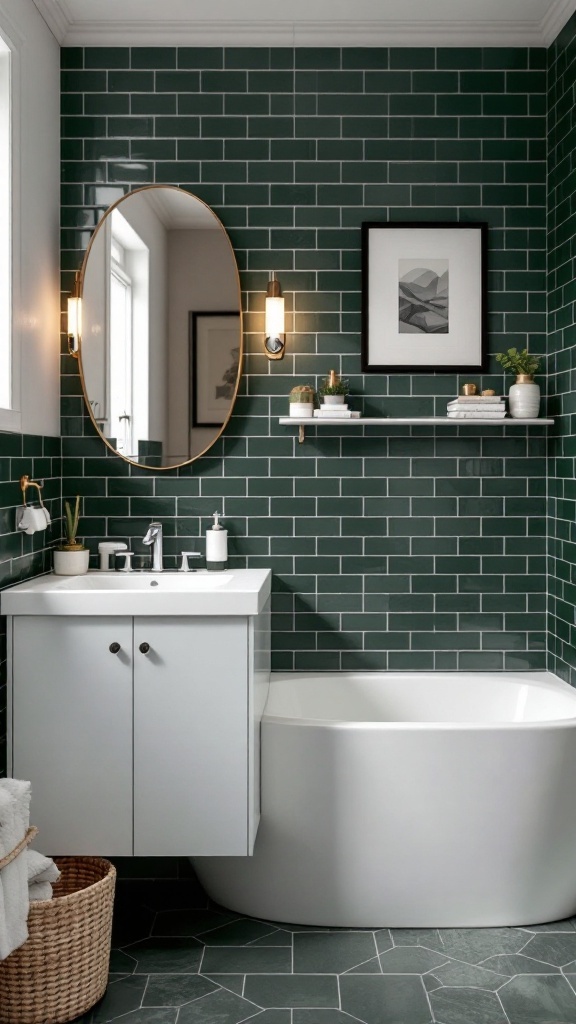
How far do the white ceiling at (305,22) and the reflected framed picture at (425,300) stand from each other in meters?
0.69

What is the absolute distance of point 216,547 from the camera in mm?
3326

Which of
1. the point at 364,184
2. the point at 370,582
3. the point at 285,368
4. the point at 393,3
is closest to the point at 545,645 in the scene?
the point at 370,582

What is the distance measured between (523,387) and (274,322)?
92cm

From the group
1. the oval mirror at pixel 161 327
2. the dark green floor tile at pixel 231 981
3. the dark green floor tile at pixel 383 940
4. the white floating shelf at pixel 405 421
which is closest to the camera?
the dark green floor tile at pixel 231 981

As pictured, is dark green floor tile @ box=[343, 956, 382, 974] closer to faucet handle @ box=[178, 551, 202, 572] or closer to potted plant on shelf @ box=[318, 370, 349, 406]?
faucet handle @ box=[178, 551, 202, 572]

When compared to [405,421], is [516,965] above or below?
below

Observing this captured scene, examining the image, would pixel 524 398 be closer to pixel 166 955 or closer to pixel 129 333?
pixel 129 333

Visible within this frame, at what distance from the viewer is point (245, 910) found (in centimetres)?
292

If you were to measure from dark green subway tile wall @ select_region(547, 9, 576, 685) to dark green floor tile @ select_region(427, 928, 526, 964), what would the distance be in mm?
859

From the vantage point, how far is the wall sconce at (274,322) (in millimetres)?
3293

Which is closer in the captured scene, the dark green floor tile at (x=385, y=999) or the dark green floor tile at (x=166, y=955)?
the dark green floor tile at (x=385, y=999)

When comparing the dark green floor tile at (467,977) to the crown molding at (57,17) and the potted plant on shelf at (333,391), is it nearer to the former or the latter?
the potted plant on shelf at (333,391)

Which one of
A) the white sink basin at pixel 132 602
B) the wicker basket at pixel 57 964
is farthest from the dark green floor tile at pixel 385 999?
the white sink basin at pixel 132 602

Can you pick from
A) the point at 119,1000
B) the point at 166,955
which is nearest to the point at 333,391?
the point at 166,955
